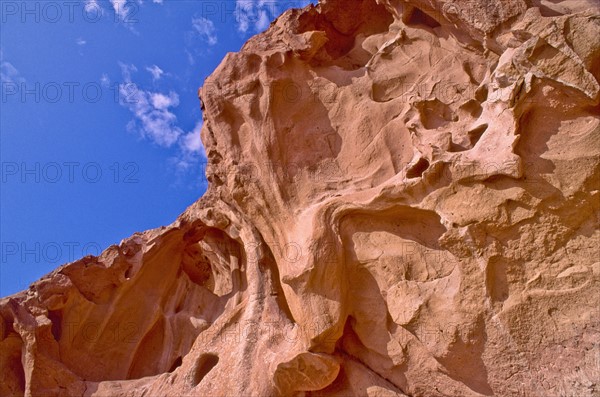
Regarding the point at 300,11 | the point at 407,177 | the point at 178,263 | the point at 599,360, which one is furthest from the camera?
the point at 178,263

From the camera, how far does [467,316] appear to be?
14.3 ft

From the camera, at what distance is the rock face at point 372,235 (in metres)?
4.16

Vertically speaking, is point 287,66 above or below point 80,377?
above

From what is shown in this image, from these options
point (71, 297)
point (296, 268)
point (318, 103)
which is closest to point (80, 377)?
point (71, 297)

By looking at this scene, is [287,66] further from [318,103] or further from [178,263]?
[178,263]

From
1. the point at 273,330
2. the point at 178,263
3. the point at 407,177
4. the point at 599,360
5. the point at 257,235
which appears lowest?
the point at 599,360

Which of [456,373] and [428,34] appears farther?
[428,34]

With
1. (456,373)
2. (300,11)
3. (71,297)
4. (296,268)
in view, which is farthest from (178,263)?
(456,373)

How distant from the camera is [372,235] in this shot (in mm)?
5051

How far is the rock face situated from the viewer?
4.16m

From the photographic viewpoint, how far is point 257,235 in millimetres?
6246

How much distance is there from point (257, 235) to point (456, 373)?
2733 mm

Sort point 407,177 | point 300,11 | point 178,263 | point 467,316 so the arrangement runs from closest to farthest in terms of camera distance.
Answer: point 467,316, point 407,177, point 300,11, point 178,263

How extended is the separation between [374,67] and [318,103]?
78 cm
